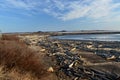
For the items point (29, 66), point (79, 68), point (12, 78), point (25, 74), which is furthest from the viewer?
point (79, 68)

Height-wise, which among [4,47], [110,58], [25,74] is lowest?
[110,58]

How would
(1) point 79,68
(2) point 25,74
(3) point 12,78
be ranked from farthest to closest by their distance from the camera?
(1) point 79,68 < (2) point 25,74 < (3) point 12,78

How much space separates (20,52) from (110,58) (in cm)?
1080

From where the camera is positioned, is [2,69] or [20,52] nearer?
[2,69]

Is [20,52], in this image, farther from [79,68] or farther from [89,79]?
[79,68]

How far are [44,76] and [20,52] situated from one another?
1.55 m

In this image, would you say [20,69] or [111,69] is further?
[111,69]

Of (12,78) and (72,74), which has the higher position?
(12,78)

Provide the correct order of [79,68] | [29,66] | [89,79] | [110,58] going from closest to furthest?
[29,66], [89,79], [79,68], [110,58]

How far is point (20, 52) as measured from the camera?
1118 cm

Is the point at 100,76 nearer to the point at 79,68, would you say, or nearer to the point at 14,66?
the point at 79,68

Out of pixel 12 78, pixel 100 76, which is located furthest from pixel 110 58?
pixel 12 78

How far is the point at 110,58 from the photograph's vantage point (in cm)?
2017

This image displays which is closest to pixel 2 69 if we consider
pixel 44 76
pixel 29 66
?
pixel 29 66
